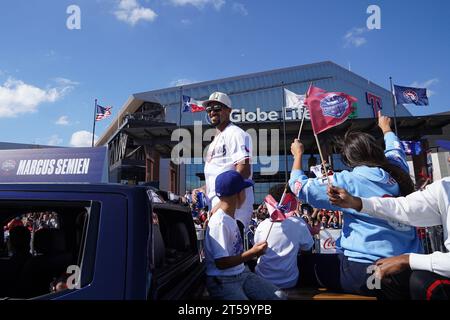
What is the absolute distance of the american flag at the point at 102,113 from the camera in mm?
26875

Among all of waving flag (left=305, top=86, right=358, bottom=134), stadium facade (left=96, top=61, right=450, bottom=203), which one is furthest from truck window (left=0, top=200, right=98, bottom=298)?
stadium facade (left=96, top=61, right=450, bottom=203)

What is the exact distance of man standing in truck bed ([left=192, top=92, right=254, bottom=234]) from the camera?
2.73m

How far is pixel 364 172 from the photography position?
2182 millimetres

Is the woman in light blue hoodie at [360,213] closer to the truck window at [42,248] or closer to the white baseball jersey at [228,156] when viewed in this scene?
the white baseball jersey at [228,156]

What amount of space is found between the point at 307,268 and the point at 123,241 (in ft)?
6.91

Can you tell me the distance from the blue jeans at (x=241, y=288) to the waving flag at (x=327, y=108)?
1.46 metres

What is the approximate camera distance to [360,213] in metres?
2.09

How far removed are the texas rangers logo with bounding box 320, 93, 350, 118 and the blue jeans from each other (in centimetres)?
161

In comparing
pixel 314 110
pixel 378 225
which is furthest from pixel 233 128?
pixel 378 225

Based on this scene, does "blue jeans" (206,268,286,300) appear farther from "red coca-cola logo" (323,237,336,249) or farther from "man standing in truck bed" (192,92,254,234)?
"red coca-cola logo" (323,237,336,249)

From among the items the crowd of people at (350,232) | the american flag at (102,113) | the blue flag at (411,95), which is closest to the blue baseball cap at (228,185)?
the crowd of people at (350,232)

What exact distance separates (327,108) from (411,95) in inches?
835

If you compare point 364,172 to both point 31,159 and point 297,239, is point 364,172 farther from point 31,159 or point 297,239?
point 31,159

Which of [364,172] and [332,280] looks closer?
[364,172]
